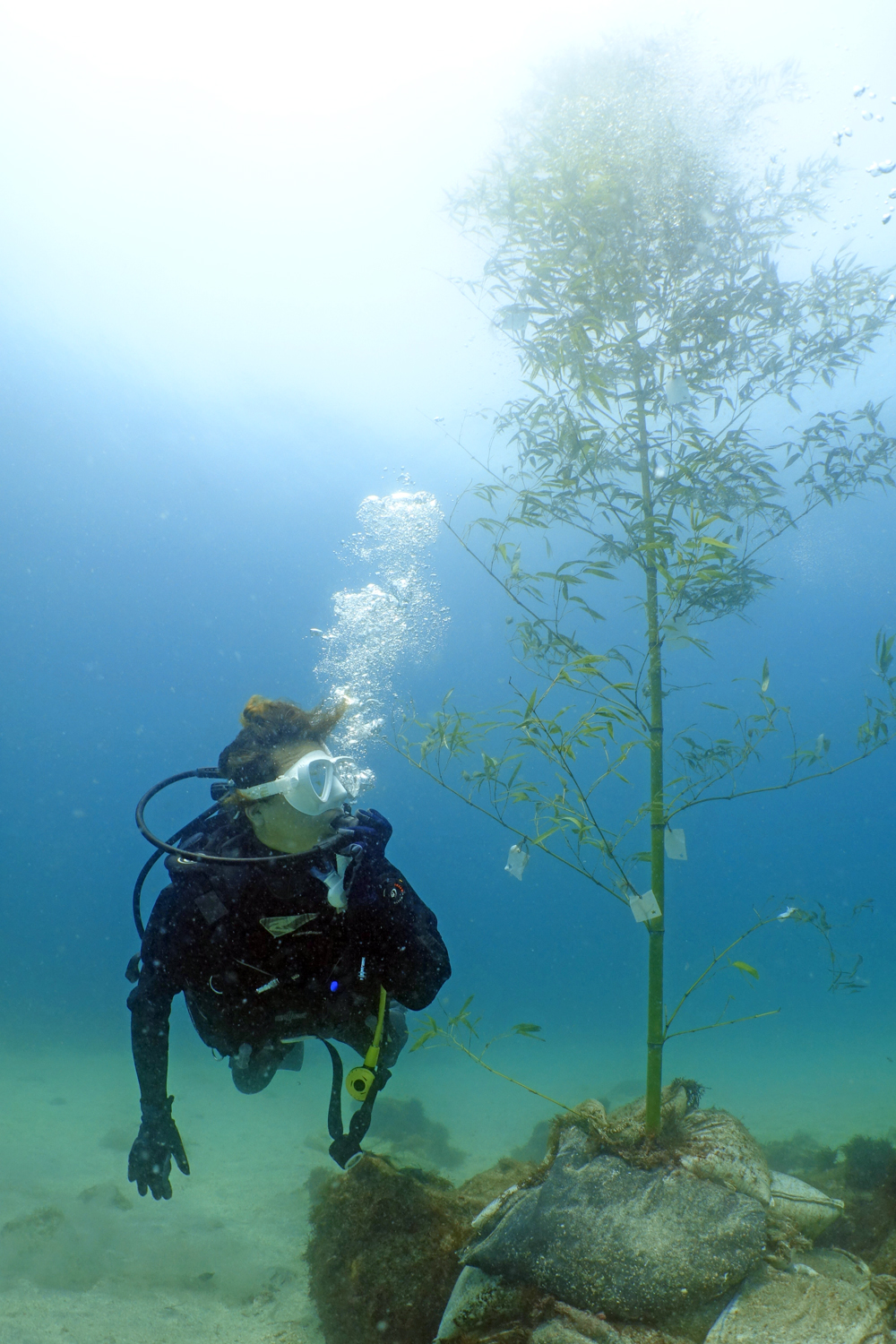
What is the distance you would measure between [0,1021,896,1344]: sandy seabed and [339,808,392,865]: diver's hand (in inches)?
123

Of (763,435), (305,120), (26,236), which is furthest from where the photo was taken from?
(763,435)

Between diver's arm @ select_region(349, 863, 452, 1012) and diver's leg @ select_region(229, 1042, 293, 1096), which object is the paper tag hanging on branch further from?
diver's leg @ select_region(229, 1042, 293, 1096)

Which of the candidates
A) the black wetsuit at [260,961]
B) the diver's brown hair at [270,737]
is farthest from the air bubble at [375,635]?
the black wetsuit at [260,961]

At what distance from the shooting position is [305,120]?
10125 millimetres

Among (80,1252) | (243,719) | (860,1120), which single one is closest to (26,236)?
(243,719)

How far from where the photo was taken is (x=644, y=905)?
311 centimetres

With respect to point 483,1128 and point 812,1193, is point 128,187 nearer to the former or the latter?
point 812,1193

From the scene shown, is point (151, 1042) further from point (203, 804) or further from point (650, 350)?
point (203, 804)

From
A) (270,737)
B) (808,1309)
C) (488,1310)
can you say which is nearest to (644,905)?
(808,1309)

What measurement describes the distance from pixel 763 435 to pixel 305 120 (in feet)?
39.1

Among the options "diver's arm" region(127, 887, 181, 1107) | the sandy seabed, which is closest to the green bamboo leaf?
"diver's arm" region(127, 887, 181, 1107)

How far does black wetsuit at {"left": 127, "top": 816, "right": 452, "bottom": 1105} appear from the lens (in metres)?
2.89

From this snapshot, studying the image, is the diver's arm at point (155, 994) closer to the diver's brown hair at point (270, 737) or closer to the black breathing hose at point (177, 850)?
the black breathing hose at point (177, 850)

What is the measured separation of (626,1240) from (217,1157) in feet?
28.8
